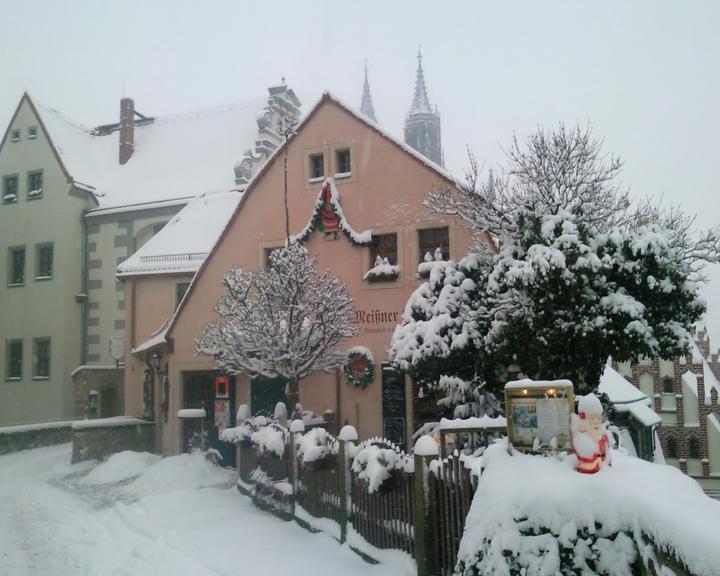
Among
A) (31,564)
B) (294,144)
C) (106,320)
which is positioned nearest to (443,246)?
(294,144)

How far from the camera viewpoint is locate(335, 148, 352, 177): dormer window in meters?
18.7

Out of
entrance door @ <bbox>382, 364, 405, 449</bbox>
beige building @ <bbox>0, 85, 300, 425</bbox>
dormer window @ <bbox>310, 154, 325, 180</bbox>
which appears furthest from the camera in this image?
beige building @ <bbox>0, 85, 300, 425</bbox>

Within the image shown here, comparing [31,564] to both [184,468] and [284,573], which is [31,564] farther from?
[184,468]

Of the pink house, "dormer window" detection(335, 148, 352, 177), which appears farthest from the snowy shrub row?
"dormer window" detection(335, 148, 352, 177)

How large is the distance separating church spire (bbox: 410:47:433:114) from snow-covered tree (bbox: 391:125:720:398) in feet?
226

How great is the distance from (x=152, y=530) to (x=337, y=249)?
963 cm

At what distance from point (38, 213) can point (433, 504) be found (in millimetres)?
24955

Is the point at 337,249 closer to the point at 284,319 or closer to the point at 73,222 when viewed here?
the point at 284,319

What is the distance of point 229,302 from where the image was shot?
1555 cm

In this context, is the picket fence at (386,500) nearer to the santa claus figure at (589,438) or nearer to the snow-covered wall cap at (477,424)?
the snow-covered wall cap at (477,424)

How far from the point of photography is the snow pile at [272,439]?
1177cm

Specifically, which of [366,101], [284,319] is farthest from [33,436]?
[366,101]

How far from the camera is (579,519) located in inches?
187

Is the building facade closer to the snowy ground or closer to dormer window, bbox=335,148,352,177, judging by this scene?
dormer window, bbox=335,148,352,177
